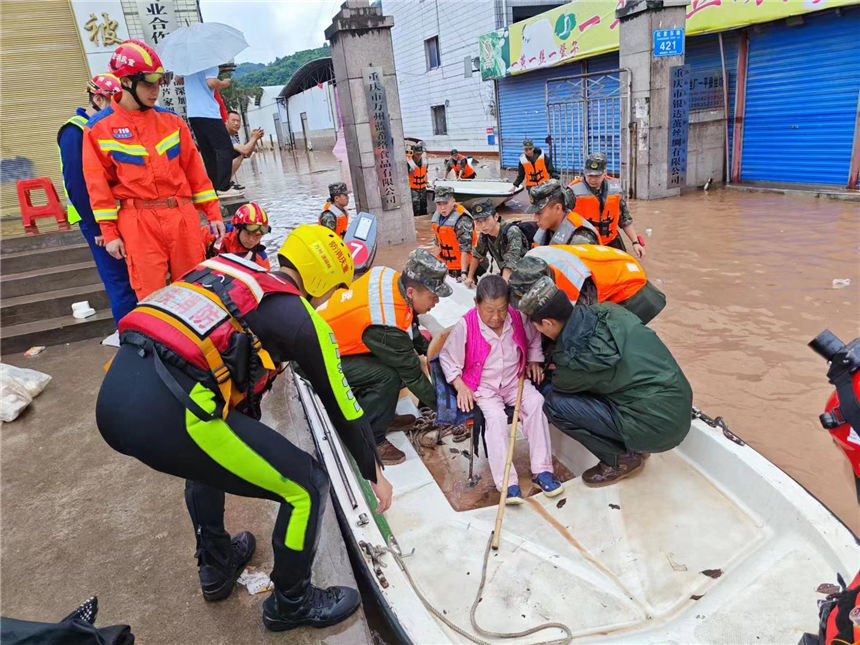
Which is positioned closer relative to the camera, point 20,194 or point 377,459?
point 377,459

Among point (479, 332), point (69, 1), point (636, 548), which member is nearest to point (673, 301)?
point (479, 332)

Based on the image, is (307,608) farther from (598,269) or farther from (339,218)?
(339,218)

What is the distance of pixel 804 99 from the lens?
9031 millimetres

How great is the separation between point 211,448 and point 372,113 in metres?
7.33

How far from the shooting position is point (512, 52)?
47.3 feet

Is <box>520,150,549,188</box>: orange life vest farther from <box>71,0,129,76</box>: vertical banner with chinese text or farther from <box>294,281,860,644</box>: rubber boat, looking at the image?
<box>294,281,860,644</box>: rubber boat

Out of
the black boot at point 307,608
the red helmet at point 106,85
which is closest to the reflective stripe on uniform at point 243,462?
the black boot at point 307,608

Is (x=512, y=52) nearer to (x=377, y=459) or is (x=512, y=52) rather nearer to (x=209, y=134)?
(x=209, y=134)

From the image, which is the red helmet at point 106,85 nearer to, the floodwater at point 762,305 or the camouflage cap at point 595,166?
the camouflage cap at point 595,166

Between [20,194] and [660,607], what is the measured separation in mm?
7316

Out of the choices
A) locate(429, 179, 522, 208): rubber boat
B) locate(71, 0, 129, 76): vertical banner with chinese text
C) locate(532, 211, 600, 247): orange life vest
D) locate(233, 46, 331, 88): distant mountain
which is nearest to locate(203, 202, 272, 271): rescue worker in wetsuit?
locate(532, 211, 600, 247): orange life vest

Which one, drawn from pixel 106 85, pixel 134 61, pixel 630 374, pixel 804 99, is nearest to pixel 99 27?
pixel 106 85

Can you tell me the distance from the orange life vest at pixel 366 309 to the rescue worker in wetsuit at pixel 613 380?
668mm

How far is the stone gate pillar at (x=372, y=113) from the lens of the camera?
25.2 feet
